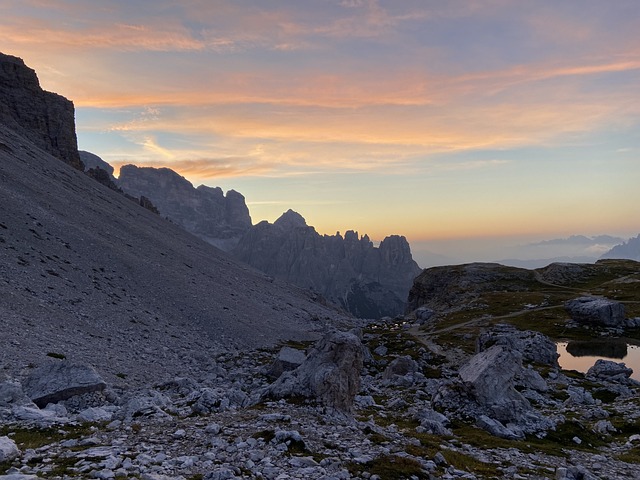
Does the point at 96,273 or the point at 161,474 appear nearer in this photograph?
the point at 161,474

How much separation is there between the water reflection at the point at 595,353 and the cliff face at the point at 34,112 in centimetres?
17948

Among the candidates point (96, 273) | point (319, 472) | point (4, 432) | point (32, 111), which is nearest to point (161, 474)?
point (319, 472)

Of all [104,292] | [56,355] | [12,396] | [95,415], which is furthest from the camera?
[104,292]

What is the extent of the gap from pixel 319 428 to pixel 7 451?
12.6m

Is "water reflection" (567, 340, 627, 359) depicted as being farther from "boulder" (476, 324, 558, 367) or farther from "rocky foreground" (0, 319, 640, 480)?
"rocky foreground" (0, 319, 640, 480)

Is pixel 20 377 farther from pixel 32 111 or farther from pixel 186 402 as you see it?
pixel 32 111

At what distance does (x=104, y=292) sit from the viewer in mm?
61125

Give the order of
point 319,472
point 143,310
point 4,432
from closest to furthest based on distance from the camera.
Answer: point 319,472
point 4,432
point 143,310

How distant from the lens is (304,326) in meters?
96.5

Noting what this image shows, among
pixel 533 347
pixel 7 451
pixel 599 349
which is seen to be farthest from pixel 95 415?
pixel 599 349

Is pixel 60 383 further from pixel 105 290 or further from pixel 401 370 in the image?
pixel 105 290

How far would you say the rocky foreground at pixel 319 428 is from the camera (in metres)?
15.4

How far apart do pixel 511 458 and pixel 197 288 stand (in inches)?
2749

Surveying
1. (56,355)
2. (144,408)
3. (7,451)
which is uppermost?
(7,451)
